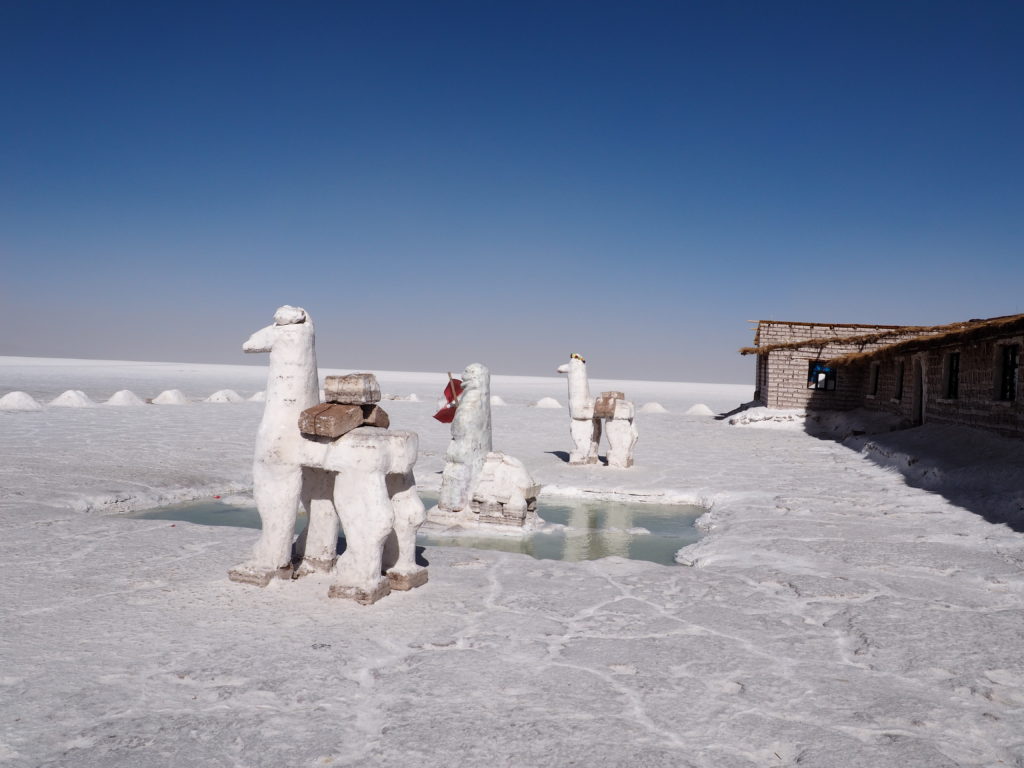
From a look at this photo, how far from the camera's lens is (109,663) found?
12.4 feet

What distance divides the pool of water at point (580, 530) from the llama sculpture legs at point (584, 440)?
2.67 metres

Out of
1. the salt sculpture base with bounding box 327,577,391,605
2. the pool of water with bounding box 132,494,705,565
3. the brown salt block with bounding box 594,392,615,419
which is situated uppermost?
the brown salt block with bounding box 594,392,615,419

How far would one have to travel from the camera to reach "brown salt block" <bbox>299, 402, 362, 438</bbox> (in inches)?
187

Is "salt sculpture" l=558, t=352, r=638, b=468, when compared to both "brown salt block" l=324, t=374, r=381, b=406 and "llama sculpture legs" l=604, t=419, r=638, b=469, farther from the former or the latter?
"brown salt block" l=324, t=374, r=381, b=406

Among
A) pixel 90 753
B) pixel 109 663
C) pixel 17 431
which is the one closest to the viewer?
pixel 90 753

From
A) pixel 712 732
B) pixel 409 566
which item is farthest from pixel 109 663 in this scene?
pixel 712 732

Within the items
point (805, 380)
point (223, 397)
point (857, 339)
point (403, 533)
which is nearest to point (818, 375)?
point (805, 380)

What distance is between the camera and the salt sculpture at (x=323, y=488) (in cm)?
480

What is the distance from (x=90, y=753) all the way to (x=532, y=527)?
5.89 metres

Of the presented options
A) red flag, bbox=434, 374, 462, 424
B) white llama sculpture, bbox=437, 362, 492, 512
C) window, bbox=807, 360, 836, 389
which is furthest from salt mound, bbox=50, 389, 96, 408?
window, bbox=807, 360, 836, 389

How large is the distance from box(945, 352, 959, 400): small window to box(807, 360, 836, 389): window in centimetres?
752

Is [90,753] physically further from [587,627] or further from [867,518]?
[867,518]

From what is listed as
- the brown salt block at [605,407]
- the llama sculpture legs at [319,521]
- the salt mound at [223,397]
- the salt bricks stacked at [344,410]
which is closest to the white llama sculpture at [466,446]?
the llama sculpture legs at [319,521]

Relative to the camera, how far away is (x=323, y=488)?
547cm
